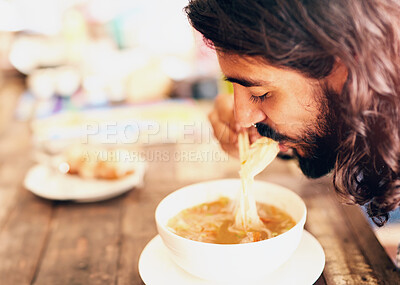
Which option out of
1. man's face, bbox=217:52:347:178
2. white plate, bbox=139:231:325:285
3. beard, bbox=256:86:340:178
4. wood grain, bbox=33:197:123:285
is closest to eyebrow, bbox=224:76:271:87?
man's face, bbox=217:52:347:178

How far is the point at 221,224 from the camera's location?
43.4 inches

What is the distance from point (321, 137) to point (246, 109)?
0.19 m

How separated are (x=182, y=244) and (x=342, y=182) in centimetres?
→ 38

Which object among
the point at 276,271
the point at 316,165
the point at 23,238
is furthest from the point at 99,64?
the point at 276,271

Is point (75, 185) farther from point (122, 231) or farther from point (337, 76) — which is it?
point (337, 76)

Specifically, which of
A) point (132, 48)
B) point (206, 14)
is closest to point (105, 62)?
point (132, 48)

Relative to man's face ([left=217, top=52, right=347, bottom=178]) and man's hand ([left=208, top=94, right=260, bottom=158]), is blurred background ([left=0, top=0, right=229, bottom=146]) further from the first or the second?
man's face ([left=217, top=52, right=347, bottom=178])

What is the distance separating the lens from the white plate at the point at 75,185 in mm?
1476

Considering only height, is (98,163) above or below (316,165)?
below

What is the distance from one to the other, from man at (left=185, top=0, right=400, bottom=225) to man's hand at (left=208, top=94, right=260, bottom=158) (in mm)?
433

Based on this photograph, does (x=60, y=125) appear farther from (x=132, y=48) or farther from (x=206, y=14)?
(x=132, y=48)

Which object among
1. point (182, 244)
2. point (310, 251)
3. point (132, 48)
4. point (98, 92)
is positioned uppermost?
point (182, 244)

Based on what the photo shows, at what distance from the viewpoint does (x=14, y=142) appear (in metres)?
2.14

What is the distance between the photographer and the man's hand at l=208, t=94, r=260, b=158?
1492mm
